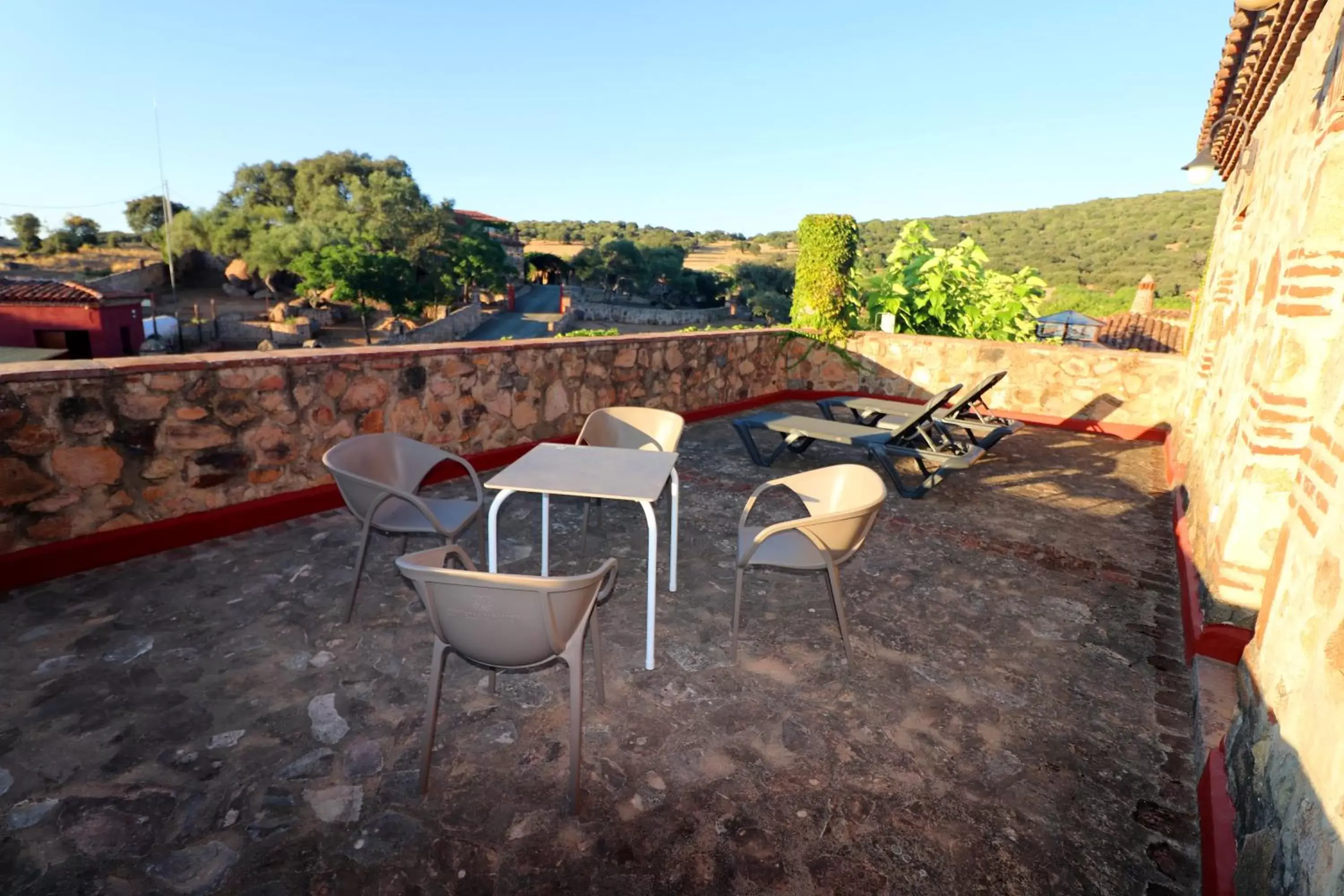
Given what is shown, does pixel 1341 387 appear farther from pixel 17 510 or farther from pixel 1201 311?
pixel 1201 311

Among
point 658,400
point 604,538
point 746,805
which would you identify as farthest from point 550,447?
point 658,400

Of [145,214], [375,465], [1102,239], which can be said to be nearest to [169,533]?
[375,465]

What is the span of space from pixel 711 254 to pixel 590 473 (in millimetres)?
85771

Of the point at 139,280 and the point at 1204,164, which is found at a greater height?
the point at 1204,164

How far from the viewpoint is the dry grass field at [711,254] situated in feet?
235

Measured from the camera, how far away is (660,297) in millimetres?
60469

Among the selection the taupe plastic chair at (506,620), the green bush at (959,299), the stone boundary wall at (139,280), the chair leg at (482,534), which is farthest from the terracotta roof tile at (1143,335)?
the stone boundary wall at (139,280)

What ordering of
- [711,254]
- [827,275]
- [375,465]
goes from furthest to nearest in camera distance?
[711,254] → [827,275] → [375,465]

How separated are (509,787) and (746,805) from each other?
2.52 feet

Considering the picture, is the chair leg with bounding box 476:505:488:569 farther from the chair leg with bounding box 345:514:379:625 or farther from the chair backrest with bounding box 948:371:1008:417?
the chair backrest with bounding box 948:371:1008:417

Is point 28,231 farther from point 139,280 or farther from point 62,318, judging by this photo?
point 62,318

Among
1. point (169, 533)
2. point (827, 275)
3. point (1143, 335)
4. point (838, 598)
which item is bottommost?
point (169, 533)

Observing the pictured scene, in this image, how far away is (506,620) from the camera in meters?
1.80

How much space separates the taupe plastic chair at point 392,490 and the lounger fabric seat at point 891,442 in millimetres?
3245
